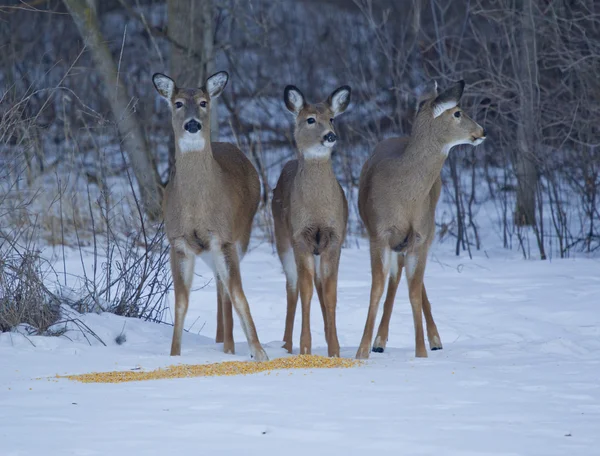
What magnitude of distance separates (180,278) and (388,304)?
5.87 ft

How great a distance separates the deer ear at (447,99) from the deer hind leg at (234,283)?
1.95 meters

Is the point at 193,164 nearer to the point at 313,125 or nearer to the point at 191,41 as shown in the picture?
the point at 313,125

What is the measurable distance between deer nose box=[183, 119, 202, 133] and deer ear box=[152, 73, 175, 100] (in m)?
0.46

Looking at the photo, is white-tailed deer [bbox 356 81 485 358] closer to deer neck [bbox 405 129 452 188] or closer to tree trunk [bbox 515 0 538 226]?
deer neck [bbox 405 129 452 188]

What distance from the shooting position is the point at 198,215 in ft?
25.1

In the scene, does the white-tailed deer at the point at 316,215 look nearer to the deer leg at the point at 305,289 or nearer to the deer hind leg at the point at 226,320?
the deer leg at the point at 305,289

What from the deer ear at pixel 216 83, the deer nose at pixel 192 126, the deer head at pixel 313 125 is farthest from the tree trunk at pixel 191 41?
the deer nose at pixel 192 126

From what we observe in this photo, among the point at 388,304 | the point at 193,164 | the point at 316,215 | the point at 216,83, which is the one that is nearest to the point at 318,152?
the point at 316,215

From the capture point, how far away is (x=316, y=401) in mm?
5484

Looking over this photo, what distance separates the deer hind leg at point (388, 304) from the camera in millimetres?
8289

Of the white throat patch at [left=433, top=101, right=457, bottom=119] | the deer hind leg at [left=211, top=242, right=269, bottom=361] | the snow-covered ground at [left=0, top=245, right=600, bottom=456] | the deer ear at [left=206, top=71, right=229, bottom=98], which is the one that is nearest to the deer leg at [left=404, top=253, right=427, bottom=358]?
the snow-covered ground at [left=0, top=245, right=600, bottom=456]

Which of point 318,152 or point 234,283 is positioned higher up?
point 318,152

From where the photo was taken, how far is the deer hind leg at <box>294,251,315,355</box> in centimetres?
788

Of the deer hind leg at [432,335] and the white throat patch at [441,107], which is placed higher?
the white throat patch at [441,107]
